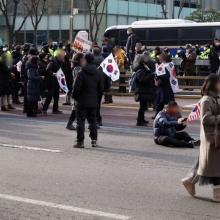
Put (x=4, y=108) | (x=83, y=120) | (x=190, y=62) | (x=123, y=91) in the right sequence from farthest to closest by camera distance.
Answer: (x=190, y=62), (x=123, y=91), (x=4, y=108), (x=83, y=120)

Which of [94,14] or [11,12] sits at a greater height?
[11,12]

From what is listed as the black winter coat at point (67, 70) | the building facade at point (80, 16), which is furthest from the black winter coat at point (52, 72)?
the building facade at point (80, 16)

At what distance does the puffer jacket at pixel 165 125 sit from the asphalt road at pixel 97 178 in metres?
0.29

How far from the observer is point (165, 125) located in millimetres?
11992

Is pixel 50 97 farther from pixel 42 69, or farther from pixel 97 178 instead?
pixel 97 178

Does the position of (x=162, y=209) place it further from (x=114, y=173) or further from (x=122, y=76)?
(x=122, y=76)

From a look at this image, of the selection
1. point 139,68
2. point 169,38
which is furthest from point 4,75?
point 169,38

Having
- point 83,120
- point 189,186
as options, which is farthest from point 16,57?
point 189,186

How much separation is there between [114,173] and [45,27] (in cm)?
4643

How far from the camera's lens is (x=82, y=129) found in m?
11.9

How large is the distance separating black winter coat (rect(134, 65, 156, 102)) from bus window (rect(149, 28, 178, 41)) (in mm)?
20872

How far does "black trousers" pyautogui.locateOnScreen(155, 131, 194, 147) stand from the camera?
12070mm

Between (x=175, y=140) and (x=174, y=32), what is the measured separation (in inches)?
937

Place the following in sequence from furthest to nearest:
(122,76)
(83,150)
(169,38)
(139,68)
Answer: (169,38) → (122,76) → (139,68) → (83,150)
